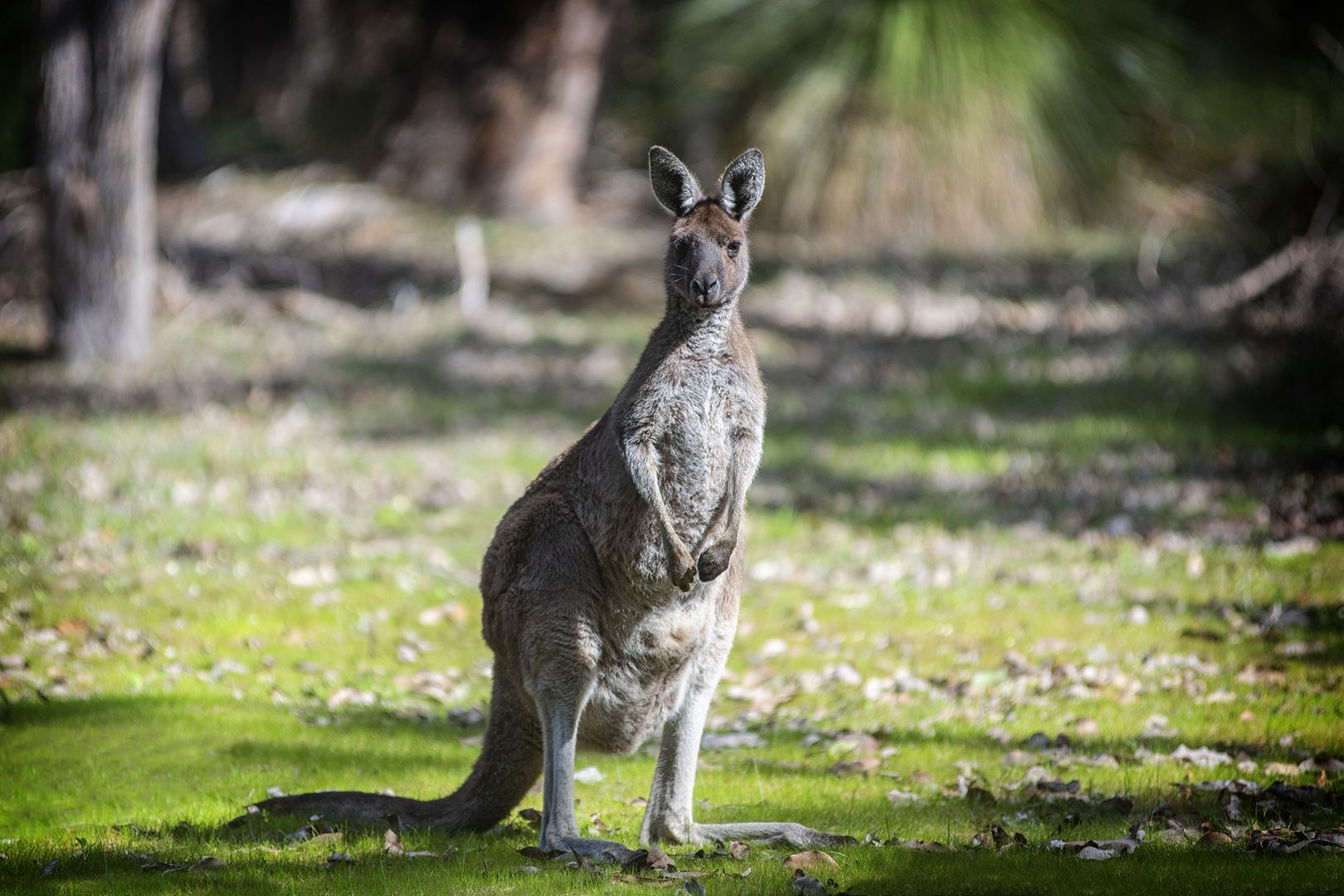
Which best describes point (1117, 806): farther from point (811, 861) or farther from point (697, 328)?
point (697, 328)

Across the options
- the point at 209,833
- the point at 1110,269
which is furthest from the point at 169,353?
the point at 1110,269

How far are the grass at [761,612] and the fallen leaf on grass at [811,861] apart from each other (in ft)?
0.13

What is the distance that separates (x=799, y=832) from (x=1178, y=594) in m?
3.87

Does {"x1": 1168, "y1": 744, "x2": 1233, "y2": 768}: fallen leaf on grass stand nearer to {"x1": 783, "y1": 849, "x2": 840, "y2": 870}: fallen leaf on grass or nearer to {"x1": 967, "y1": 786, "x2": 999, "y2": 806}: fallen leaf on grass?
{"x1": 967, "y1": 786, "x2": 999, "y2": 806}: fallen leaf on grass

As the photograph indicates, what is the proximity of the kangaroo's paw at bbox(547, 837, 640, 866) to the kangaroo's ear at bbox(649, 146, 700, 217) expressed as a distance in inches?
75.7

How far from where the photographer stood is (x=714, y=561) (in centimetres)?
395

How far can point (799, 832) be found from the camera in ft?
13.7

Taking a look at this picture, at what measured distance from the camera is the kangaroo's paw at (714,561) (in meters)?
3.96

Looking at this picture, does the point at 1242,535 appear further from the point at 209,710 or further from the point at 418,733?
the point at 209,710

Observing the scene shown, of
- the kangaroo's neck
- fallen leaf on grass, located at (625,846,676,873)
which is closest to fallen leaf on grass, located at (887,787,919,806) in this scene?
fallen leaf on grass, located at (625,846,676,873)

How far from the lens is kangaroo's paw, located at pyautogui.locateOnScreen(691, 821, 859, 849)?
13.6ft

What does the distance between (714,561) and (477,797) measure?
1177 millimetres

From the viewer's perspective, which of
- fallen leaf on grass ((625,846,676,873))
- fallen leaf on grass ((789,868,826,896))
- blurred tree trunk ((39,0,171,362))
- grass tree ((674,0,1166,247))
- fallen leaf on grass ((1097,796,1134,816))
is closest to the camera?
fallen leaf on grass ((789,868,826,896))

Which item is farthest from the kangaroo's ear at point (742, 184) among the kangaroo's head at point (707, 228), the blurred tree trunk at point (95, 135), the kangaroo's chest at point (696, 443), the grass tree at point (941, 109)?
the grass tree at point (941, 109)
